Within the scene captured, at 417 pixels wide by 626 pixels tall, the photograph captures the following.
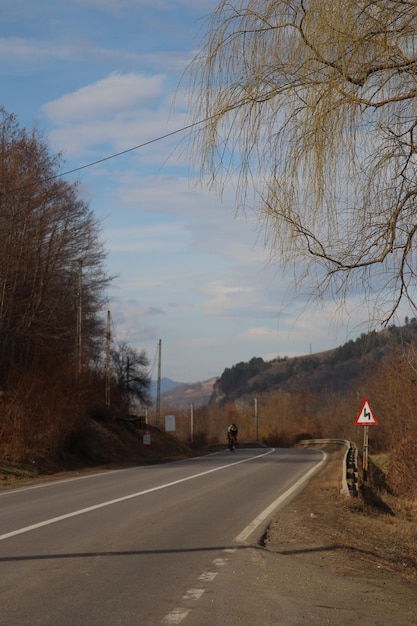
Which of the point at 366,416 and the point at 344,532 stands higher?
the point at 366,416

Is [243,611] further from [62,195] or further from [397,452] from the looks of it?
[62,195]

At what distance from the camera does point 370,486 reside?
23250 millimetres

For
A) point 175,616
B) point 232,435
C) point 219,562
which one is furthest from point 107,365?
point 175,616

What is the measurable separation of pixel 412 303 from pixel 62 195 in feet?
88.5

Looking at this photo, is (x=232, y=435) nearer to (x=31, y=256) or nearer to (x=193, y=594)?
(x=31, y=256)

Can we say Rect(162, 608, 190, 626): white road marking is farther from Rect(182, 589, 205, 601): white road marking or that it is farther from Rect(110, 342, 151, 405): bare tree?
Rect(110, 342, 151, 405): bare tree

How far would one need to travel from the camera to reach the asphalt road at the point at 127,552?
6.54 m

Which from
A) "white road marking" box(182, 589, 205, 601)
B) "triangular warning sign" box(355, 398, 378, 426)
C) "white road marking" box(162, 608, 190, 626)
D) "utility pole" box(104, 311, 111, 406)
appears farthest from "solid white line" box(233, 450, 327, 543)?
"utility pole" box(104, 311, 111, 406)

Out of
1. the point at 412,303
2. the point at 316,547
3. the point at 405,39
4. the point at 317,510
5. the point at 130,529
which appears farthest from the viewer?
the point at 317,510

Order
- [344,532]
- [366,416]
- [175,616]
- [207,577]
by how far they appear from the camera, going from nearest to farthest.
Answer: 1. [175,616]
2. [207,577]
3. [344,532]
4. [366,416]

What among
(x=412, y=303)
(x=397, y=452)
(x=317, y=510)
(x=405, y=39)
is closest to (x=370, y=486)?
(x=397, y=452)

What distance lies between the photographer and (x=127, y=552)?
9219mm

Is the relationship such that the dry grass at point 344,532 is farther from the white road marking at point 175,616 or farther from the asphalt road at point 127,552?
the white road marking at point 175,616

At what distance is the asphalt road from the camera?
6.54 m
